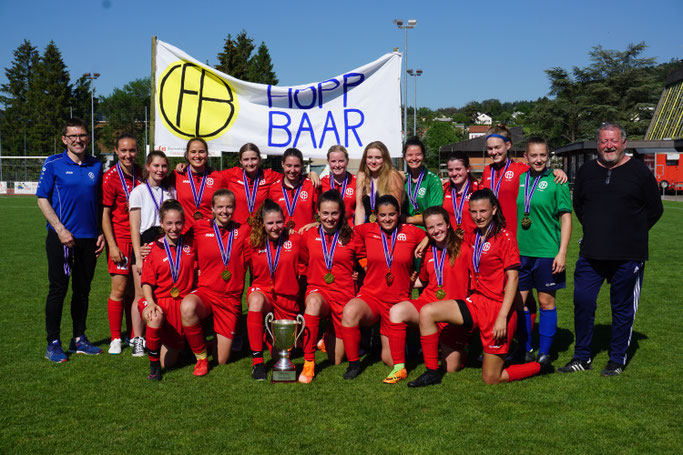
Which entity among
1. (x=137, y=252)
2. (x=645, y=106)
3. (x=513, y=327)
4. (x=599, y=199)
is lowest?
(x=513, y=327)

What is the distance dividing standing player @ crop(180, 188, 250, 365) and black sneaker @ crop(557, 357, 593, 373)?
108 inches

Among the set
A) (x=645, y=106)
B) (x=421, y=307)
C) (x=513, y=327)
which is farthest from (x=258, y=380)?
(x=645, y=106)

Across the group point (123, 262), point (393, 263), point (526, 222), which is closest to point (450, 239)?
point (393, 263)

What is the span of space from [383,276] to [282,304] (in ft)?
2.96

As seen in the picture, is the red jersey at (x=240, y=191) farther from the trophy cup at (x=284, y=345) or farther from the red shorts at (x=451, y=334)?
the red shorts at (x=451, y=334)

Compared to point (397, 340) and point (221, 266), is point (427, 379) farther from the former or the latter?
point (221, 266)

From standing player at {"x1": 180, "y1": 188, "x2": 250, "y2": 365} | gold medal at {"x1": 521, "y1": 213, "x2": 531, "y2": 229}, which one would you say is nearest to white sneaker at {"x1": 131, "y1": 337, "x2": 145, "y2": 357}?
standing player at {"x1": 180, "y1": 188, "x2": 250, "y2": 365}

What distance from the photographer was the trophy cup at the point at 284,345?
4.49 metres

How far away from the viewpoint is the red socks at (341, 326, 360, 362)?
4.63 metres

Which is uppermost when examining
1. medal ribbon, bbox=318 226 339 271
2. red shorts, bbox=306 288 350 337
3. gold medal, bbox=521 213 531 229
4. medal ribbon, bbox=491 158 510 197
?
medal ribbon, bbox=491 158 510 197

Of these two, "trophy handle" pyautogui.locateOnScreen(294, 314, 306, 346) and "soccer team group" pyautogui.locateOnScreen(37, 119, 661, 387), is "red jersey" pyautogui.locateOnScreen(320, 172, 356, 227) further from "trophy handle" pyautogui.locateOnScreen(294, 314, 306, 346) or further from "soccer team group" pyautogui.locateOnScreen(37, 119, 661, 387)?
"trophy handle" pyautogui.locateOnScreen(294, 314, 306, 346)

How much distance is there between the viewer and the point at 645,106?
53531mm

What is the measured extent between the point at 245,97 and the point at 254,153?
48.1 inches

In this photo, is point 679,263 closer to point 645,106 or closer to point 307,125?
point 307,125
